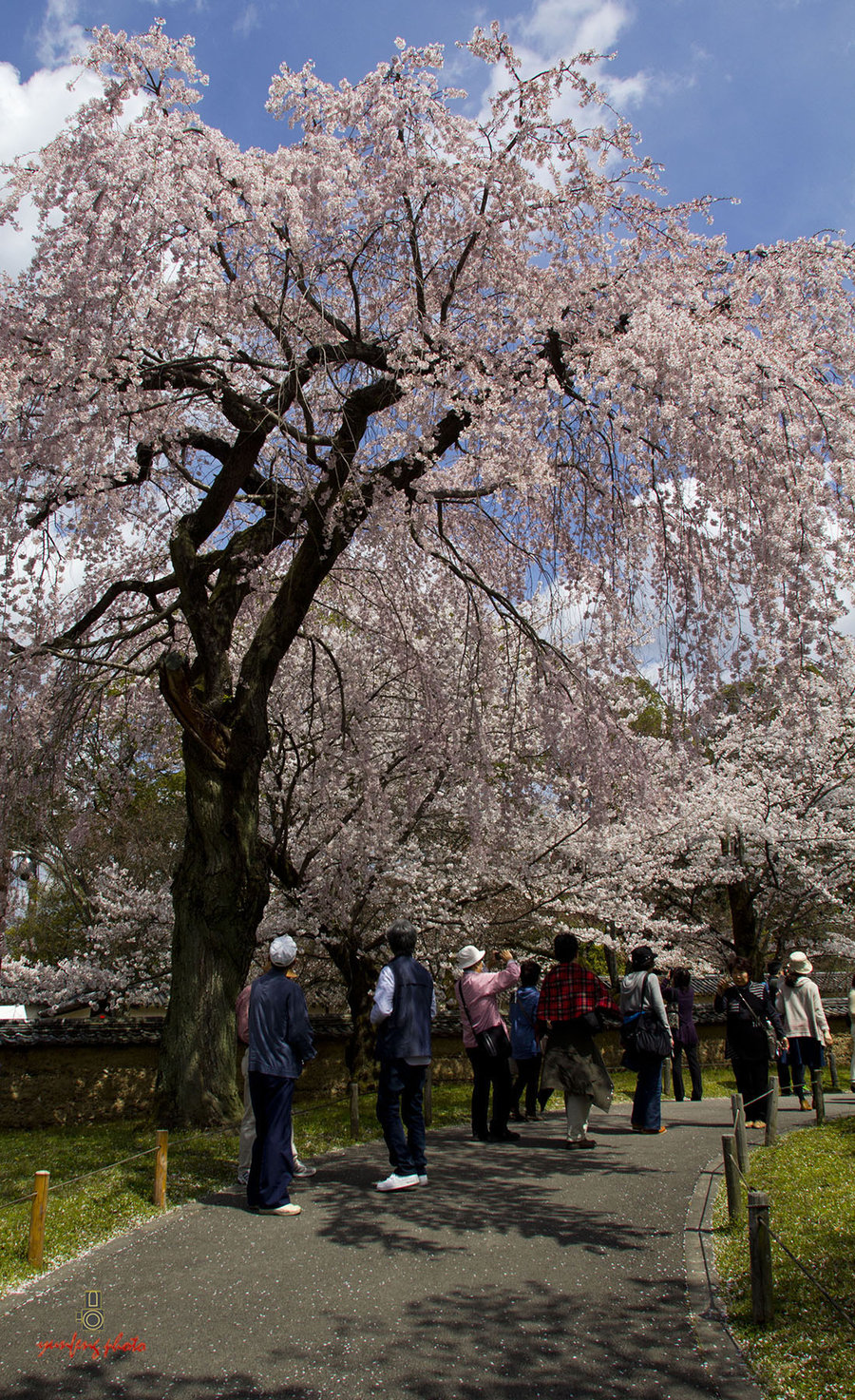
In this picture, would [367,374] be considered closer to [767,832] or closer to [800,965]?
[800,965]

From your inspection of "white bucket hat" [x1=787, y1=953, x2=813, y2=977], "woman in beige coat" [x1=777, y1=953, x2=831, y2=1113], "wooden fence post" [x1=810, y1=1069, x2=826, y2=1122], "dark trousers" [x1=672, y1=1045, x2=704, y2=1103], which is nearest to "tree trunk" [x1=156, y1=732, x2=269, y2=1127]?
"wooden fence post" [x1=810, y1=1069, x2=826, y2=1122]

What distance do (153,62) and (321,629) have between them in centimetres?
817

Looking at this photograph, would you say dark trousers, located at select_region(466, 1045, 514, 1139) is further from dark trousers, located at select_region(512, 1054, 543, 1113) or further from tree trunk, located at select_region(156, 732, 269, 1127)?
tree trunk, located at select_region(156, 732, 269, 1127)

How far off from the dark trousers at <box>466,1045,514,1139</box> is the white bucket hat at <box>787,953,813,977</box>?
3946 mm

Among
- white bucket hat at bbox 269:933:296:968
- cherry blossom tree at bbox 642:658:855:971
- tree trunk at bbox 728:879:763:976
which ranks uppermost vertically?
cherry blossom tree at bbox 642:658:855:971

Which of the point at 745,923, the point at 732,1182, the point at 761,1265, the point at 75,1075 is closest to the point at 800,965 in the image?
the point at 732,1182

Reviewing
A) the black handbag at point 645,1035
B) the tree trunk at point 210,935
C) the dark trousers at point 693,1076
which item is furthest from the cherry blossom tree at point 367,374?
the dark trousers at point 693,1076

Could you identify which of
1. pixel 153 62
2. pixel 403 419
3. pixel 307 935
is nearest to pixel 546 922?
pixel 307 935

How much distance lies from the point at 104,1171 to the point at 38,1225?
1.89m

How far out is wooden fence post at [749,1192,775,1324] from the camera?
11.3 ft

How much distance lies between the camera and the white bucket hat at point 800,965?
990cm

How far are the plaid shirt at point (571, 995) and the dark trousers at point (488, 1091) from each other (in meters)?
0.58

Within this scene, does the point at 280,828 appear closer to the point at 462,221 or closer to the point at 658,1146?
the point at 658,1146

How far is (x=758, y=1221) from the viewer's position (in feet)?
11.3
